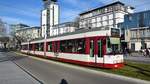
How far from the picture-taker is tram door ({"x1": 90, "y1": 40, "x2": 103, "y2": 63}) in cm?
2005

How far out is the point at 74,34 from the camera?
81.4 feet

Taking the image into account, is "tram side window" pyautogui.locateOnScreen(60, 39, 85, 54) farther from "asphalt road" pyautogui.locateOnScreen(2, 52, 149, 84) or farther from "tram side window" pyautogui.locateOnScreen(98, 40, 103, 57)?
"asphalt road" pyautogui.locateOnScreen(2, 52, 149, 84)

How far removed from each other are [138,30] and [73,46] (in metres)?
56.0

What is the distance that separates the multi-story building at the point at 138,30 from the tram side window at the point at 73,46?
43413 mm

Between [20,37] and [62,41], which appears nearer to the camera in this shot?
[62,41]

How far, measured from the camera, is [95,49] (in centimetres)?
2055

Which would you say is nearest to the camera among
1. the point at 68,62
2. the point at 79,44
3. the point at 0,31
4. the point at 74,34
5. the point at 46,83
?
the point at 46,83

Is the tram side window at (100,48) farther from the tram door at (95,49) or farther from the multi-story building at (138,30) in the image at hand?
the multi-story building at (138,30)

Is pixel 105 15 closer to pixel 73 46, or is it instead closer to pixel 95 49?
pixel 73 46

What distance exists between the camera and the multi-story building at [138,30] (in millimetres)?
72312

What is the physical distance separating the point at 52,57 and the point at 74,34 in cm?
836

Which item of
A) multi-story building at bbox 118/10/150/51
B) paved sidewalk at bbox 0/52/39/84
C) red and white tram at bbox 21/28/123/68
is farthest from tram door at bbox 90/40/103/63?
multi-story building at bbox 118/10/150/51

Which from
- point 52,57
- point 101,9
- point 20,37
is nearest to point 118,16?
point 101,9

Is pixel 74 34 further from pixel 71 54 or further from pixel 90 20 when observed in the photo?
pixel 90 20
